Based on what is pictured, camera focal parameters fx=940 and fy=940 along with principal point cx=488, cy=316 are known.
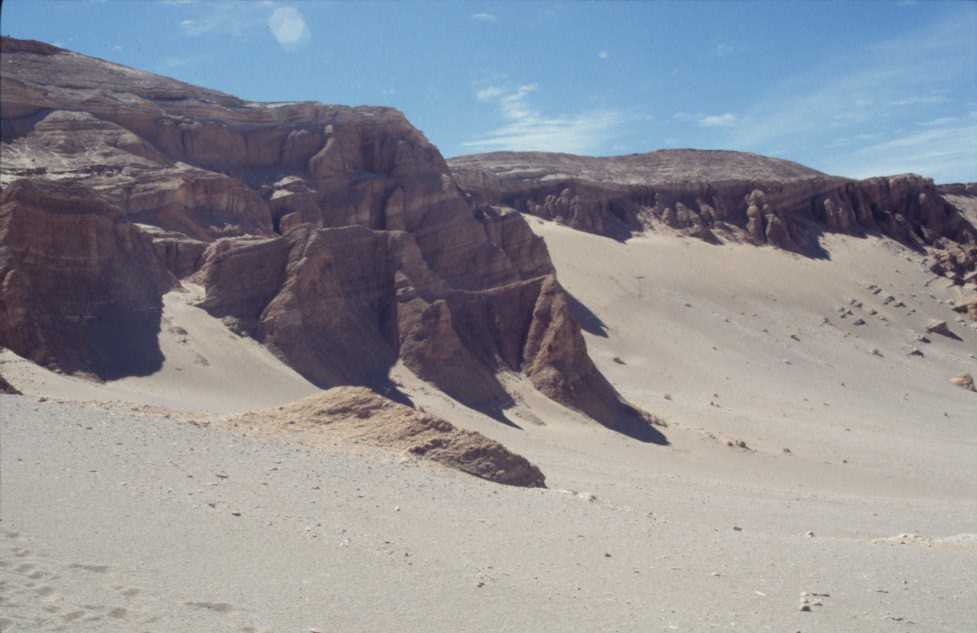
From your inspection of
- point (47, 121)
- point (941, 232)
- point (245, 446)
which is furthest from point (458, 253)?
point (941, 232)

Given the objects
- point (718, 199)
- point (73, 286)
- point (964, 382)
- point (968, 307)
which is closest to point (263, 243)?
point (73, 286)

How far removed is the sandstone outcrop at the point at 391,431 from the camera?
43.5 ft

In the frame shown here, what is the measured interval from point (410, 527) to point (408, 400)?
12.5m

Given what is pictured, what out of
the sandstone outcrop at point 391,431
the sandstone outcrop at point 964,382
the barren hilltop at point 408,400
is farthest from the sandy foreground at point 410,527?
the sandstone outcrop at point 964,382

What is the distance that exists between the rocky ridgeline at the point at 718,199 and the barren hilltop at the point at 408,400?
2.12m

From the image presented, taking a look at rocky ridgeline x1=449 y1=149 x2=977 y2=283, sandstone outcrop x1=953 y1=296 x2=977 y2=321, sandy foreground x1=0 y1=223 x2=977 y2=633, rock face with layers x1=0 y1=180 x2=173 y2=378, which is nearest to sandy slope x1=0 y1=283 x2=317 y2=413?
sandy foreground x1=0 y1=223 x2=977 y2=633

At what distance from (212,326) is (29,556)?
15359 mm

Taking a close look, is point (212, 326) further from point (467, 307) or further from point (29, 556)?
point (29, 556)

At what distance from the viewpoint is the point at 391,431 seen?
13.9 metres

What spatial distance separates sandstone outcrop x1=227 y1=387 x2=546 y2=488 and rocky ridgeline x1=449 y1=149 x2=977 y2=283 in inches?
1614

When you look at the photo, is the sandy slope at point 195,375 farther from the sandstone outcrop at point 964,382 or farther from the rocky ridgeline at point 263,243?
the sandstone outcrop at point 964,382

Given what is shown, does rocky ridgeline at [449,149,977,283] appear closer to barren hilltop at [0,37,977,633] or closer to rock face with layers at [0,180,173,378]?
barren hilltop at [0,37,977,633]

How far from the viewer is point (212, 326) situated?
22.1 meters

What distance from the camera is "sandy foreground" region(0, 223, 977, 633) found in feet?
23.6
